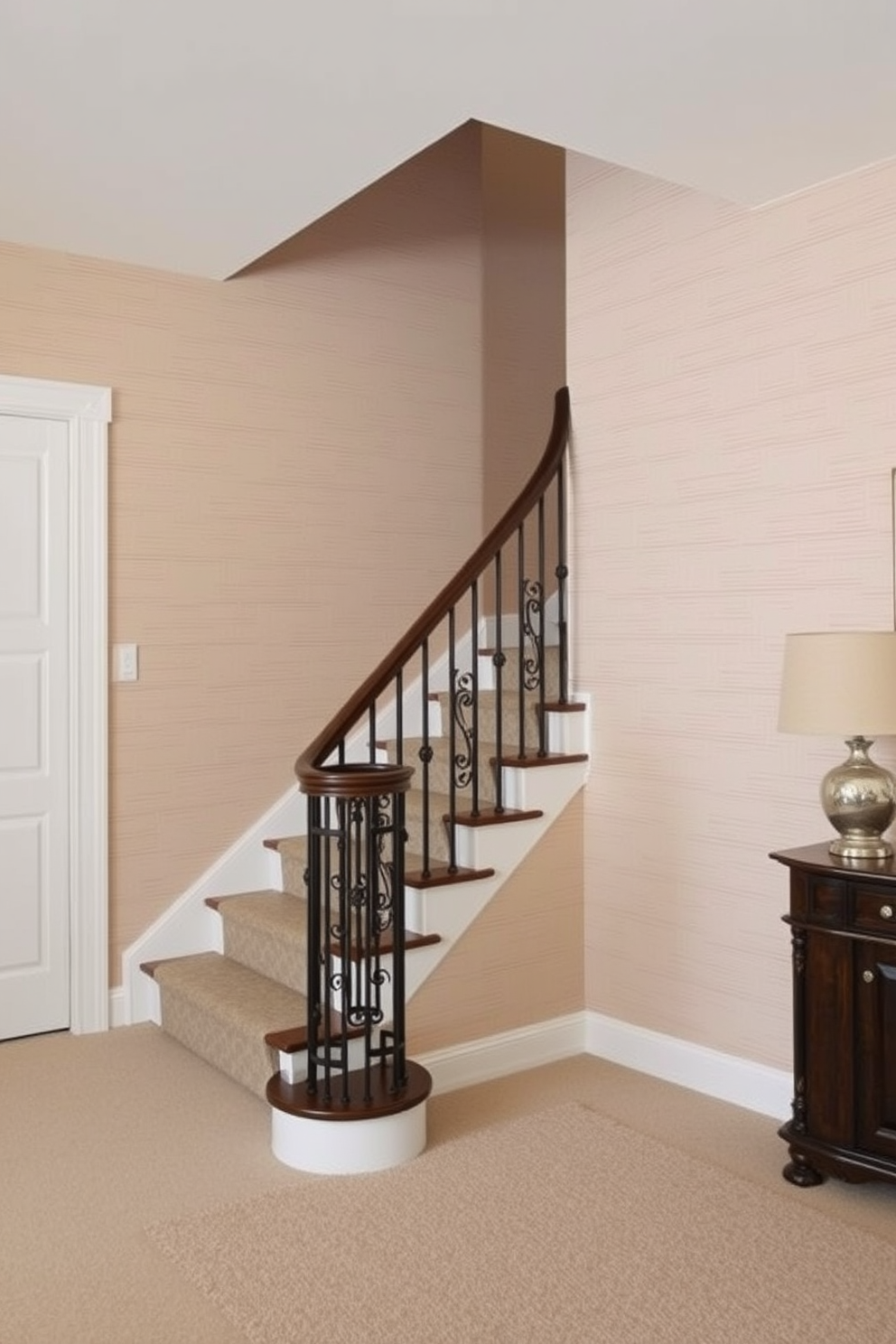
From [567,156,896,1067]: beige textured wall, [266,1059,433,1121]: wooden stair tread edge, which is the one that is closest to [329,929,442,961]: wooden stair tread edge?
[266,1059,433,1121]: wooden stair tread edge

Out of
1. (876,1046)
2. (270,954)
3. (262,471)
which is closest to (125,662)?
(262,471)

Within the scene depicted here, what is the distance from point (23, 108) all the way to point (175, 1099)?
2610 millimetres

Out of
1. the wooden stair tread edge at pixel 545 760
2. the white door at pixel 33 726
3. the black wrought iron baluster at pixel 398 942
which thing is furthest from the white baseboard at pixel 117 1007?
the wooden stair tread edge at pixel 545 760

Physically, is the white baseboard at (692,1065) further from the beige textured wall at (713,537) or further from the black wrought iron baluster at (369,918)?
the black wrought iron baluster at (369,918)

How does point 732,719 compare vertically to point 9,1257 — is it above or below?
above

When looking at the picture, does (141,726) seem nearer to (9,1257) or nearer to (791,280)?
(9,1257)

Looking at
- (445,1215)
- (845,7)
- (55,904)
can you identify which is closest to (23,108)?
(845,7)

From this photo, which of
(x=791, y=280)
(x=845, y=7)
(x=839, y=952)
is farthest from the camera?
(x=791, y=280)

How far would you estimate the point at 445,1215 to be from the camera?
2732mm

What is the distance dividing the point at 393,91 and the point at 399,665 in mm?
1490

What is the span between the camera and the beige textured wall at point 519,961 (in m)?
3.57

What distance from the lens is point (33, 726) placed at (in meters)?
3.98

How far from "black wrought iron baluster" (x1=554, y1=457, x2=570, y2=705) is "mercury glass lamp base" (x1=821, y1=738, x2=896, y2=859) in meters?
1.21

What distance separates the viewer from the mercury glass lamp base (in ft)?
9.44
